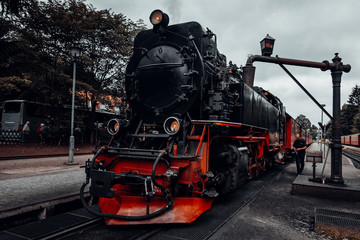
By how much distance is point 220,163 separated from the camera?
5020 mm

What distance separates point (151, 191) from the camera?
3.74 m

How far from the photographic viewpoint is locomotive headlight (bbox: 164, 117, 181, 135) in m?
4.23

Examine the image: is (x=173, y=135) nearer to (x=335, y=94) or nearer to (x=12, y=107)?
(x=335, y=94)

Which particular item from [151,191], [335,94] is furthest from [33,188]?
[335,94]

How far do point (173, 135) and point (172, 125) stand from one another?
0.67ft

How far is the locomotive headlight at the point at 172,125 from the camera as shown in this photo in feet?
13.9

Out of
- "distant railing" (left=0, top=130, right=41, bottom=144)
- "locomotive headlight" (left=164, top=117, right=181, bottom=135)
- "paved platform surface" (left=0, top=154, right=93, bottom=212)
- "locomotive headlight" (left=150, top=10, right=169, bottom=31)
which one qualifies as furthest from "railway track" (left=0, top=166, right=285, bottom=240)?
"distant railing" (left=0, top=130, right=41, bottom=144)

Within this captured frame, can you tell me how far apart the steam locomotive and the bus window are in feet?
49.2

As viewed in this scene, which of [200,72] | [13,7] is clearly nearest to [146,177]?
[200,72]

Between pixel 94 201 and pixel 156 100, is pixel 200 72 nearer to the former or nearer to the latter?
pixel 156 100

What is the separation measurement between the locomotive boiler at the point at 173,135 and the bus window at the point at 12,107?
49.2 ft

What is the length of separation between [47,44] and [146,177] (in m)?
14.1

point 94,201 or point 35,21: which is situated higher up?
point 35,21

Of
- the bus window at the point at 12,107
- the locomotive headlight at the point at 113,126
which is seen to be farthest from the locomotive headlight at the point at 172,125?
the bus window at the point at 12,107
